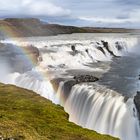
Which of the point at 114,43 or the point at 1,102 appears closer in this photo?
the point at 1,102

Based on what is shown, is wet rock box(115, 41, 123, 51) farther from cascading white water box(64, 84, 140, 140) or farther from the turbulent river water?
cascading white water box(64, 84, 140, 140)

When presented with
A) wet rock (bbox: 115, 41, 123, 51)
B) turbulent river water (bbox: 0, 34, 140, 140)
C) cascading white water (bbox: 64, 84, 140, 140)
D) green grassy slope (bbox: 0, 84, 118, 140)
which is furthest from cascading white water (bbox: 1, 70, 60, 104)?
wet rock (bbox: 115, 41, 123, 51)

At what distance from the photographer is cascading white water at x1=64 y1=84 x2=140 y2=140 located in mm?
31516

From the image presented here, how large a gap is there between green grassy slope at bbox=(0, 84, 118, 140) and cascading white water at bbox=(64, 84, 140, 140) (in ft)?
16.2

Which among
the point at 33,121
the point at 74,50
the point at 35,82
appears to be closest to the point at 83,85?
the point at 35,82

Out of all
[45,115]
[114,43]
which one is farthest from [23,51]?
→ [45,115]

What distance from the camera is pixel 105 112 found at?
33281mm

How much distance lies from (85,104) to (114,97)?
2828 mm

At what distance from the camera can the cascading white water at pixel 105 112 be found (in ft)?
103

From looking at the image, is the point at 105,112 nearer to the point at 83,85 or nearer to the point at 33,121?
the point at 83,85

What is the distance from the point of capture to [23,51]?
71.5 m

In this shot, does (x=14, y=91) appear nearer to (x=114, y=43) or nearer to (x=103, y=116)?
(x=103, y=116)

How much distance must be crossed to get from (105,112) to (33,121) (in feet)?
37.3

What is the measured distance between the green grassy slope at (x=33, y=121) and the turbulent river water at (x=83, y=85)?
5319mm
